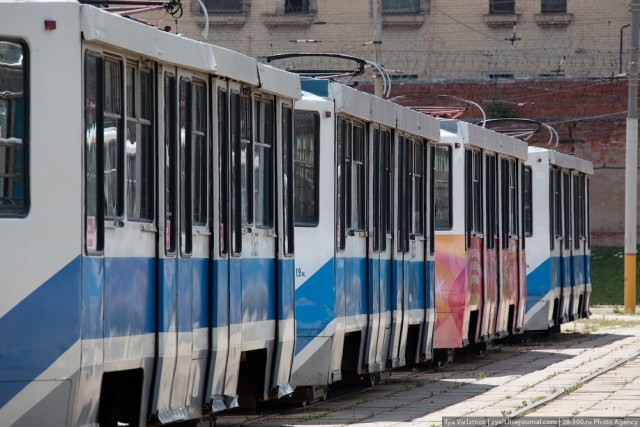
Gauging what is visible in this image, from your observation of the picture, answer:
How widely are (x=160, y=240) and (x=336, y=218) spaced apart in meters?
4.69

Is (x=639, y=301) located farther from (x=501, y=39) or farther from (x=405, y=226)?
(x=405, y=226)

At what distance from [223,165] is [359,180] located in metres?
4.32

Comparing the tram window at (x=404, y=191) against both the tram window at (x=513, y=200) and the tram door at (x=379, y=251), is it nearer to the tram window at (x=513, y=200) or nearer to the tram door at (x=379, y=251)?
the tram door at (x=379, y=251)

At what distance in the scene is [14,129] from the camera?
8234mm

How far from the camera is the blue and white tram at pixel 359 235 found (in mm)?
13602

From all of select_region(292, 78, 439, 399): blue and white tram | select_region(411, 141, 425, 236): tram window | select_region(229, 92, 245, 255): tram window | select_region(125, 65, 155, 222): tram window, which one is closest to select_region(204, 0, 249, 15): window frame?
select_region(292, 78, 439, 399): blue and white tram

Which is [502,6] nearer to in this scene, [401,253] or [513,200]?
[513,200]

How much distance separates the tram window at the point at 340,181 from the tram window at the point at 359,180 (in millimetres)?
347

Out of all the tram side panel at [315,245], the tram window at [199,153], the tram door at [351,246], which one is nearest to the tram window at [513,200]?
the tram door at [351,246]

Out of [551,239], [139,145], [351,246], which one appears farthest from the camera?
[551,239]

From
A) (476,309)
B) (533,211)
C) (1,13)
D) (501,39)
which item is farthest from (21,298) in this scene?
(501,39)

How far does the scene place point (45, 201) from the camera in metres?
8.20

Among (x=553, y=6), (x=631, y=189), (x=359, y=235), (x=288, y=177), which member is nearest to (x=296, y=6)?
(x=553, y=6)

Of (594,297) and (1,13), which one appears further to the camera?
(594,297)
